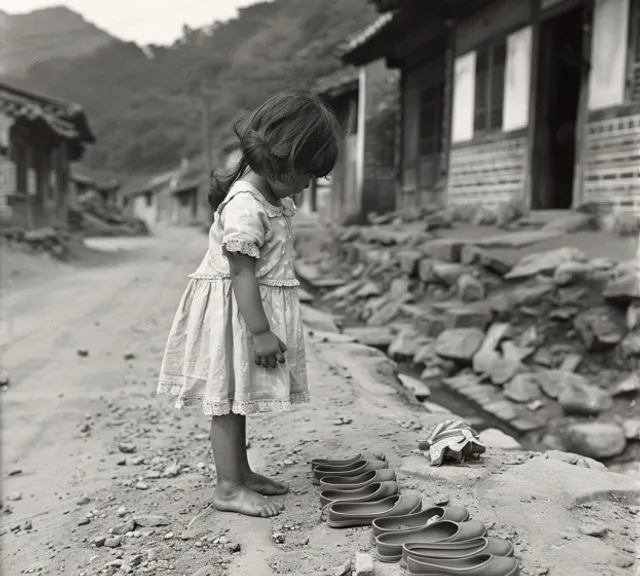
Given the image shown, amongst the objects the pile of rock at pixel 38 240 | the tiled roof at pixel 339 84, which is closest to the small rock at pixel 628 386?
the pile of rock at pixel 38 240

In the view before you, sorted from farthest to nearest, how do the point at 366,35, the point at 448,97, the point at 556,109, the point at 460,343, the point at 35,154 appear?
the point at 35,154 < the point at 366,35 < the point at 448,97 < the point at 556,109 < the point at 460,343

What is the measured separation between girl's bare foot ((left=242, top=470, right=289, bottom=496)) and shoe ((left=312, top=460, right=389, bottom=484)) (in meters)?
0.15

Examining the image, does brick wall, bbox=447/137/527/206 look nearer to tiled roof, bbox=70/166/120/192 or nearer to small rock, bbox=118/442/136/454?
small rock, bbox=118/442/136/454

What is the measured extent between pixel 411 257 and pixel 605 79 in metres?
3.03

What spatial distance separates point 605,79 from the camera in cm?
695

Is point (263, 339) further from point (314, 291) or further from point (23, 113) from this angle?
point (23, 113)

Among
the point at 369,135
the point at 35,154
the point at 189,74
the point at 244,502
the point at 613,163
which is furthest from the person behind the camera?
the point at 35,154

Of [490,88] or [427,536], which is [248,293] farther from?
[490,88]

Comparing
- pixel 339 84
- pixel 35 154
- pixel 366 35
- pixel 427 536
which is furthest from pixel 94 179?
pixel 427 536

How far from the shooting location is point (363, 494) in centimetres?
205

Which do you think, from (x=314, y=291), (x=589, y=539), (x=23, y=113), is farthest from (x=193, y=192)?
(x=589, y=539)

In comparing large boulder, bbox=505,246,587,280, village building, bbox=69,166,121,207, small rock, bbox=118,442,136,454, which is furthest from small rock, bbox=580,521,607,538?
village building, bbox=69,166,121,207

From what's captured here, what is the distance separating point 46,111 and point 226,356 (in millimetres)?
16012

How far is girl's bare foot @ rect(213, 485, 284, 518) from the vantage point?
206 centimetres
